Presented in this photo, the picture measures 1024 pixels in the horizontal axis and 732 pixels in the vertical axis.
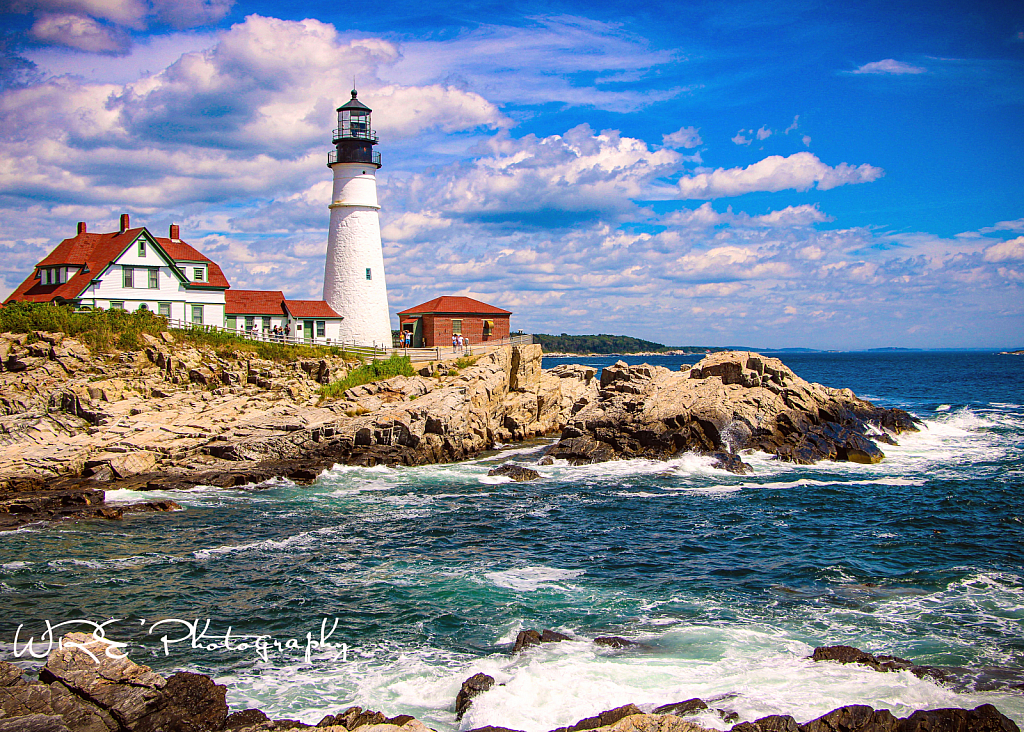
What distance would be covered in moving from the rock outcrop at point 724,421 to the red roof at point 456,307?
45.1 feet

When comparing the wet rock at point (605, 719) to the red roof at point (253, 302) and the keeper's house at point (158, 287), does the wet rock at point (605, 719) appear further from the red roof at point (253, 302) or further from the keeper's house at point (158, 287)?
the red roof at point (253, 302)

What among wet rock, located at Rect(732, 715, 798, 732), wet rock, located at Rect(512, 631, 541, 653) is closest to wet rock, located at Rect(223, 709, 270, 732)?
wet rock, located at Rect(512, 631, 541, 653)

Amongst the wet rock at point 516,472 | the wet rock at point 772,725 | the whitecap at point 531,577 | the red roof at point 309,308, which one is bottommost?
the whitecap at point 531,577

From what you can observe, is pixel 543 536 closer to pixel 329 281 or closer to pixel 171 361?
pixel 171 361

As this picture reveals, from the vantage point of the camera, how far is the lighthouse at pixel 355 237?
38.8m

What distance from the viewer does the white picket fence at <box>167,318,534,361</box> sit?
35.4 m

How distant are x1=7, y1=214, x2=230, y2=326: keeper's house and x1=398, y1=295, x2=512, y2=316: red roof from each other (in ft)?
39.7

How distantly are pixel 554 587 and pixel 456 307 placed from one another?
31.5 meters

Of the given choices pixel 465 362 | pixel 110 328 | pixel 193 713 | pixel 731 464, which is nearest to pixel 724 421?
pixel 731 464

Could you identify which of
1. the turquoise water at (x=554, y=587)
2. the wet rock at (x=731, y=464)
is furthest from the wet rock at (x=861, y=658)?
the wet rock at (x=731, y=464)

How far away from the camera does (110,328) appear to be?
3100 cm

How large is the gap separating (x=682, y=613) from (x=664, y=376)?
2136cm

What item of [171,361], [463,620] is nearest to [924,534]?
[463,620]

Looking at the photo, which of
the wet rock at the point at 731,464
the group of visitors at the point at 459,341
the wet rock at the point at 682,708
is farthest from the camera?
the group of visitors at the point at 459,341
